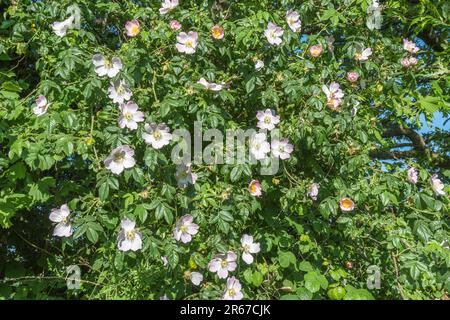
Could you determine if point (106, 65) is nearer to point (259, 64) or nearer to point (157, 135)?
point (157, 135)

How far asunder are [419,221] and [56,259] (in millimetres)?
1665

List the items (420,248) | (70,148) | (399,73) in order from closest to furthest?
(70,148) < (420,248) < (399,73)

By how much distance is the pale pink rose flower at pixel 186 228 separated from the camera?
172 centimetres

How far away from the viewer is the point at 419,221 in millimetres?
A: 1912

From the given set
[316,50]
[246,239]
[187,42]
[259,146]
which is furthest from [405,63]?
[246,239]

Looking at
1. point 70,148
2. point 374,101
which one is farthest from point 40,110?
point 374,101

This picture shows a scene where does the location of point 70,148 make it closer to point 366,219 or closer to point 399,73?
point 366,219

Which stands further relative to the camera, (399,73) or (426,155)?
(426,155)

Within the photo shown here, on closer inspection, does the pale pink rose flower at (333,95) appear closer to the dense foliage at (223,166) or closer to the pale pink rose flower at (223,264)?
the dense foliage at (223,166)

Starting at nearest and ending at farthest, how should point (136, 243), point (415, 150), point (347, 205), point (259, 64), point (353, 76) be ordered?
point (136, 243) → point (347, 205) → point (259, 64) → point (353, 76) → point (415, 150)

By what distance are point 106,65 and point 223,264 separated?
861 mm

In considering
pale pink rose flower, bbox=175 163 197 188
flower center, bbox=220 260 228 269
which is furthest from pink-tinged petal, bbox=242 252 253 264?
pale pink rose flower, bbox=175 163 197 188

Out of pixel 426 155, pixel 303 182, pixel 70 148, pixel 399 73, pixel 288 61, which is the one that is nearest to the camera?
pixel 70 148

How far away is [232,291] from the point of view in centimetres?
174
